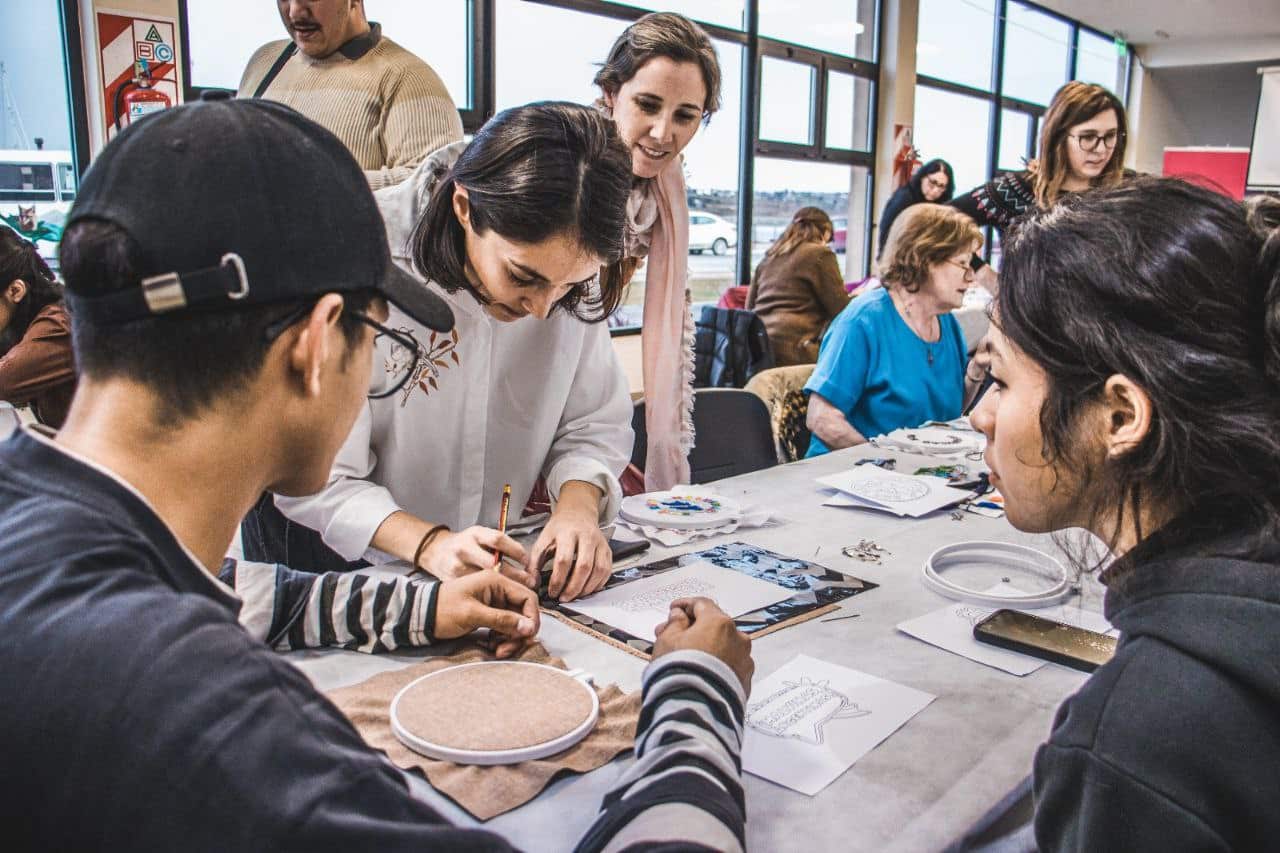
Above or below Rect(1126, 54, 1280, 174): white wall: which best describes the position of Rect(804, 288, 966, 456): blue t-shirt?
below

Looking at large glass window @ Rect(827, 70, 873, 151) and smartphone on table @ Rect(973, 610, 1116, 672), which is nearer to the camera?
smartphone on table @ Rect(973, 610, 1116, 672)

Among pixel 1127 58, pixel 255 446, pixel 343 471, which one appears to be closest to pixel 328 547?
pixel 343 471

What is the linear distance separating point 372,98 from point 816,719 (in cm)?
194

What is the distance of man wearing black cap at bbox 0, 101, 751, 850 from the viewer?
1.65ft

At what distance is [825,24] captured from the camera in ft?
21.6

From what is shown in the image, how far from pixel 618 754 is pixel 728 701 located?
12cm

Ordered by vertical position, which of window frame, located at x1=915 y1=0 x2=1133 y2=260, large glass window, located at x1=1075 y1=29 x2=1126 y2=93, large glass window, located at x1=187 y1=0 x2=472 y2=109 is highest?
large glass window, located at x1=1075 y1=29 x2=1126 y2=93

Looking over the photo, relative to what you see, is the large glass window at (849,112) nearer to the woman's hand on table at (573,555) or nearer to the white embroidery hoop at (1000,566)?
the white embroidery hoop at (1000,566)

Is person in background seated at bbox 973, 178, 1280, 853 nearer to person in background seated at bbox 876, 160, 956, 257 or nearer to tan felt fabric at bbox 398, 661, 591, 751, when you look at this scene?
tan felt fabric at bbox 398, 661, 591, 751

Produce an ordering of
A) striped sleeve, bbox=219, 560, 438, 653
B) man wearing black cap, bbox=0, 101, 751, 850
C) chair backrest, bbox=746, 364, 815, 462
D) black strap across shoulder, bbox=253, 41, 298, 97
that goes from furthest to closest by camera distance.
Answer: chair backrest, bbox=746, 364, 815, 462
black strap across shoulder, bbox=253, 41, 298, 97
striped sleeve, bbox=219, 560, 438, 653
man wearing black cap, bbox=0, 101, 751, 850

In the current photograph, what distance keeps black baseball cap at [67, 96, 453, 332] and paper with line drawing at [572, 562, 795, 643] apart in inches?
28.0

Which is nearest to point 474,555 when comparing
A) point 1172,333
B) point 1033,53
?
point 1172,333

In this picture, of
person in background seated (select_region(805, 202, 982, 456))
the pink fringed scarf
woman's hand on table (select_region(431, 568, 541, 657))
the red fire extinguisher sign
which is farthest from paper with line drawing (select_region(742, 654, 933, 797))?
the red fire extinguisher sign

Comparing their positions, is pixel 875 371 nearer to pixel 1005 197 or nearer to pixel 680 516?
pixel 1005 197
